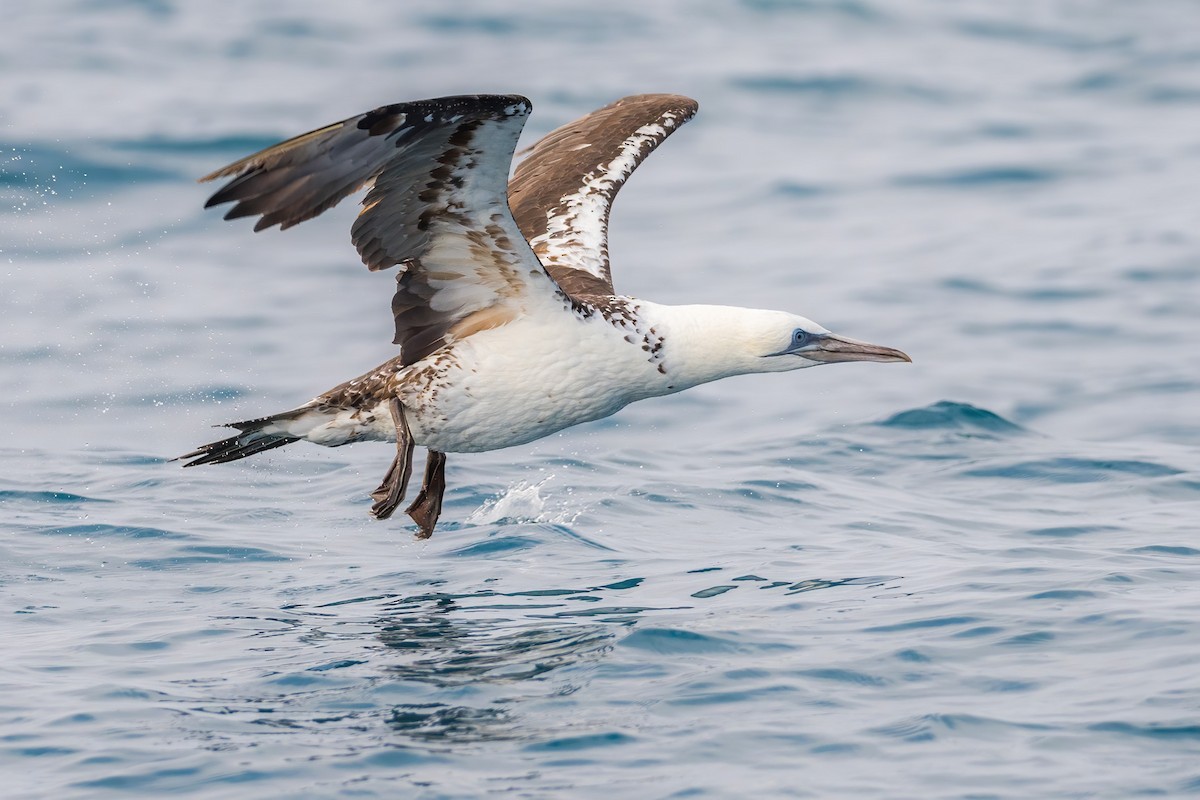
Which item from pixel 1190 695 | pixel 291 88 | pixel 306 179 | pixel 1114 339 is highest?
pixel 291 88

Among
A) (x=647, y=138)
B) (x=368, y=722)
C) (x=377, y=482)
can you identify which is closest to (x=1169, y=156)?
(x=647, y=138)

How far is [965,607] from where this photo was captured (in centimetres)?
813

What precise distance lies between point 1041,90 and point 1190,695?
14.7m

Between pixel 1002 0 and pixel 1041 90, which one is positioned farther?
pixel 1002 0

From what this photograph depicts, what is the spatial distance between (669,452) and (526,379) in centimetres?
334

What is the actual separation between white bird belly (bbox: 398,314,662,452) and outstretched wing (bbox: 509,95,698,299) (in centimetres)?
84

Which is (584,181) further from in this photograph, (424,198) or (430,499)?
(424,198)

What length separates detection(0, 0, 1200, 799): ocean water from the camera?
6.71m

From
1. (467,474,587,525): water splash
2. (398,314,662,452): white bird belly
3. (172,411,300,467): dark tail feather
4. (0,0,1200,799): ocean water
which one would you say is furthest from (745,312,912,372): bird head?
(172,411,300,467): dark tail feather

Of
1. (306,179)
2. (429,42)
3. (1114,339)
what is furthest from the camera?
(429,42)

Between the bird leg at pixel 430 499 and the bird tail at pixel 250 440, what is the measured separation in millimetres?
846

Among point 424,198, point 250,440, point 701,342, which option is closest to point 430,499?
point 250,440

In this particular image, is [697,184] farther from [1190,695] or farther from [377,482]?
[1190,695]

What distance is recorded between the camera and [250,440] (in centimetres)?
892
